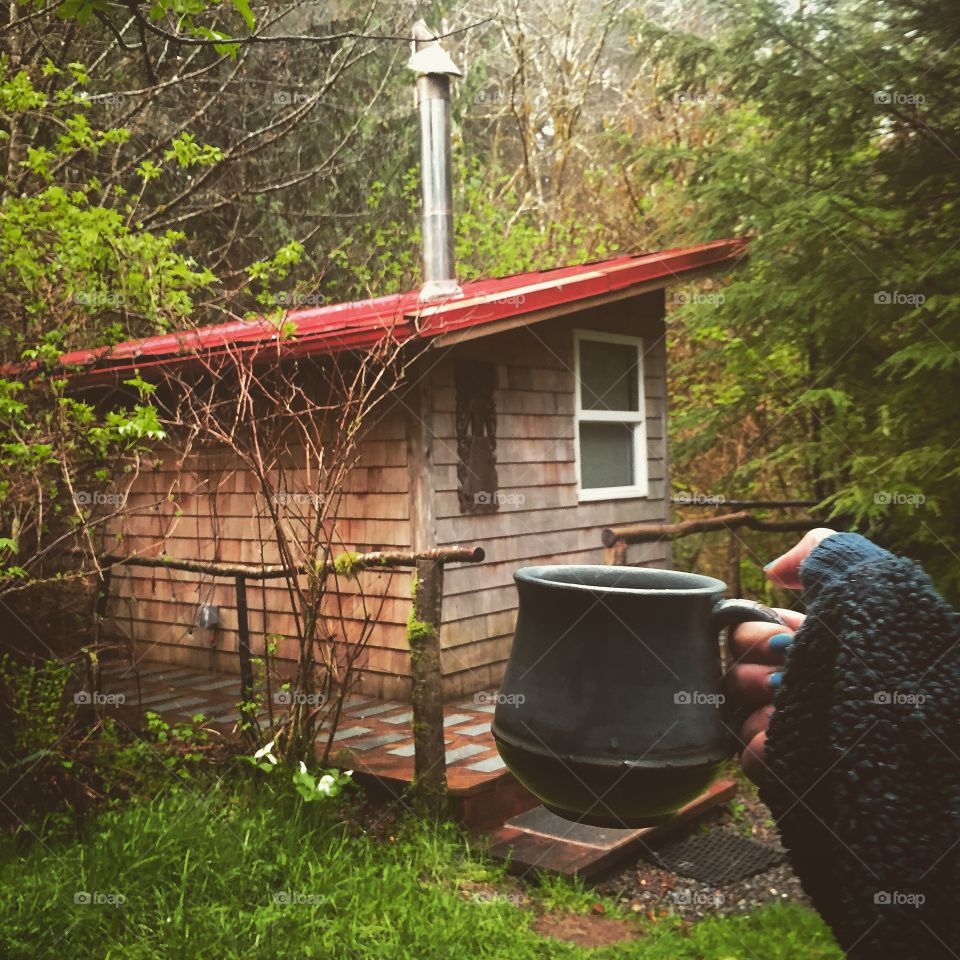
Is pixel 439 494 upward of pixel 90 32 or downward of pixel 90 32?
downward

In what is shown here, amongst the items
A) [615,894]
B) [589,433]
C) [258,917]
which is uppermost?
[589,433]

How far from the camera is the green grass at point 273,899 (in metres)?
3.44

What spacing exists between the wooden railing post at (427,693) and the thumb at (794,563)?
3.90m

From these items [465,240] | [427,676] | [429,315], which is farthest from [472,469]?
[465,240]

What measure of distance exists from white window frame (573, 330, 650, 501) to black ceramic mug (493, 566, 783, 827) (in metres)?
7.26

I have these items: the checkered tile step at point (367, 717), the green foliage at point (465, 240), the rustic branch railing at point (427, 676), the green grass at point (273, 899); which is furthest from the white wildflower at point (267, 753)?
the green foliage at point (465, 240)

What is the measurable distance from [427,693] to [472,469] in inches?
100.0

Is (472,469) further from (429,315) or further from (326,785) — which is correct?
(326,785)

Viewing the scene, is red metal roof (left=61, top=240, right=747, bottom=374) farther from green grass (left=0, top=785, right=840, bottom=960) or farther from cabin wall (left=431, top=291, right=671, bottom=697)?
green grass (left=0, top=785, right=840, bottom=960)

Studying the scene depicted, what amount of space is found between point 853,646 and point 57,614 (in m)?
4.81

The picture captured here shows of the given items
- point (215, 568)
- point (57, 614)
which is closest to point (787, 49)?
point (215, 568)

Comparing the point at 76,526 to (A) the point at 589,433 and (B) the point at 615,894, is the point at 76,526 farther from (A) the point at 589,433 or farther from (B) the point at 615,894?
(A) the point at 589,433

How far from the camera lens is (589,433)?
8430 mm

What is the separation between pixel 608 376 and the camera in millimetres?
8586
